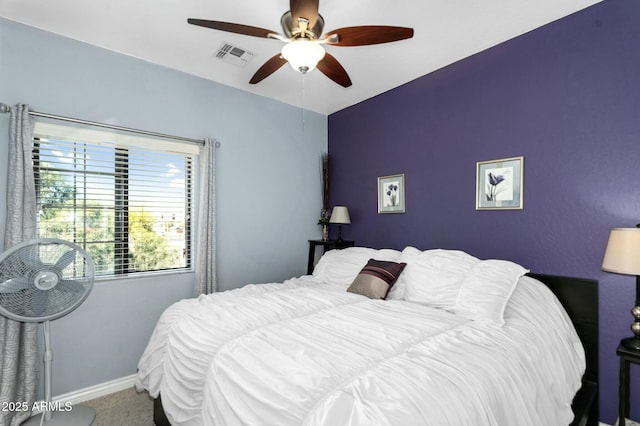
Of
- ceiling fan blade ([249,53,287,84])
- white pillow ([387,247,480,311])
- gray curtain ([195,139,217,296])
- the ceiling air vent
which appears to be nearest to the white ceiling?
the ceiling air vent

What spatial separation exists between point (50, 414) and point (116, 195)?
61.4 inches

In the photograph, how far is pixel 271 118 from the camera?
3584 mm

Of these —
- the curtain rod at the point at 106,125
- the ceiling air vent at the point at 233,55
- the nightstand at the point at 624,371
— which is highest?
the ceiling air vent at the point at 233,55

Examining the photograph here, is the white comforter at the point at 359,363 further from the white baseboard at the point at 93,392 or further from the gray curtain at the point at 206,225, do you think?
the white baseboard at the point at 93,392

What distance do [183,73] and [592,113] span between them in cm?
326

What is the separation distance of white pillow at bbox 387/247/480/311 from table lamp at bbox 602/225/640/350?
0.72m

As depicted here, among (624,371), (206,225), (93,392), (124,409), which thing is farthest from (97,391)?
(624,371)

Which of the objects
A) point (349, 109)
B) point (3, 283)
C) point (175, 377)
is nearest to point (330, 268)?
point (175, 377)

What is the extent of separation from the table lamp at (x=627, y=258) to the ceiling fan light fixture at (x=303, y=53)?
1.92 meters

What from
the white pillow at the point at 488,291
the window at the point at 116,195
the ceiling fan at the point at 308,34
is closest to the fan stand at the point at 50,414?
the window at the point at 116,195

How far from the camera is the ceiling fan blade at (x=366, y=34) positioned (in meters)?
1.70

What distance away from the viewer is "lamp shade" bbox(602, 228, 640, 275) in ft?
5.43

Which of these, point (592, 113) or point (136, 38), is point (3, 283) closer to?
point (136, 38)

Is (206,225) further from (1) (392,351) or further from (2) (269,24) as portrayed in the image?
(1) (392,351)
